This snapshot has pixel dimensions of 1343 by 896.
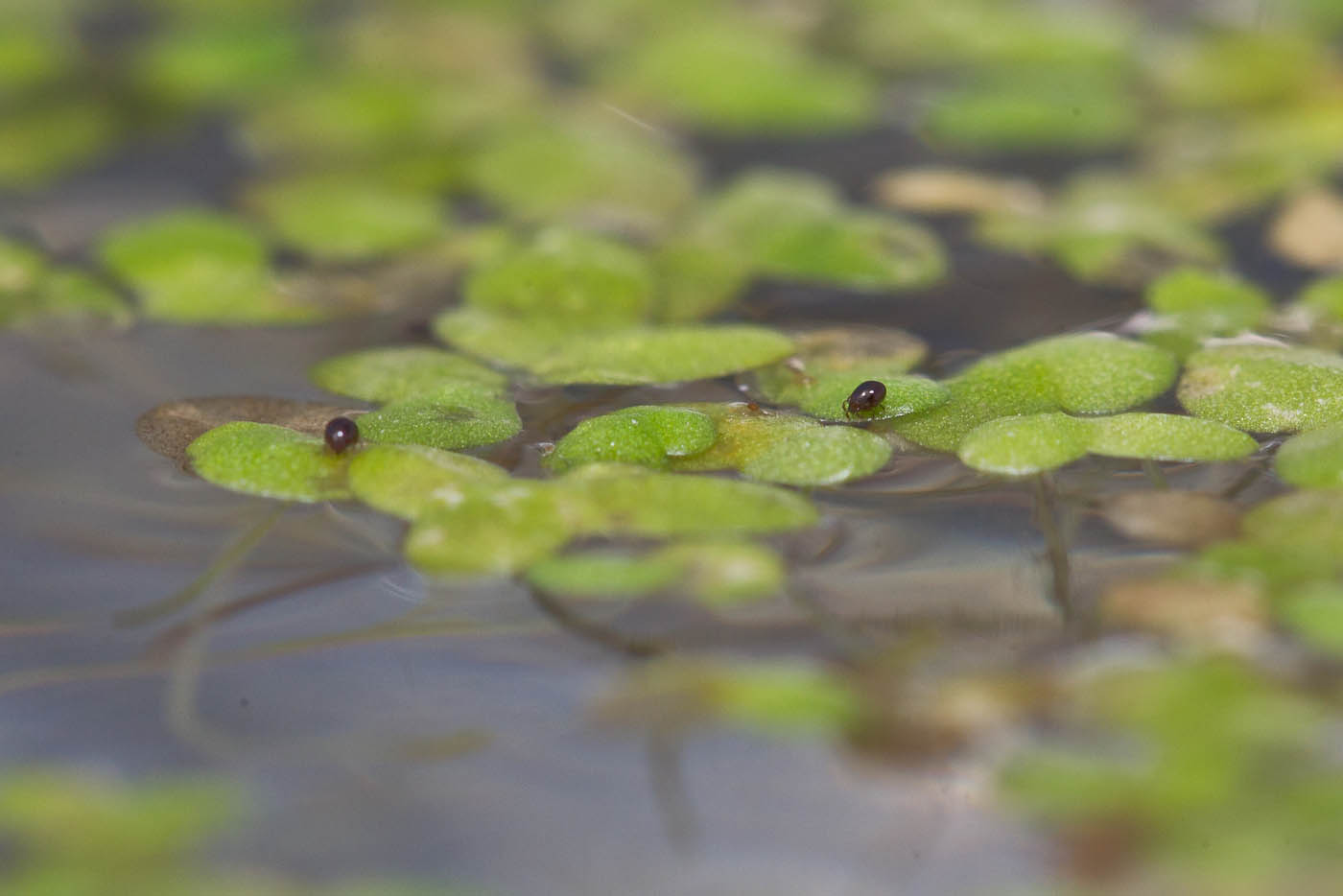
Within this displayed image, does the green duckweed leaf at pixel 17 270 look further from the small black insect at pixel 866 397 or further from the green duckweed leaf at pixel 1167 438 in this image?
the green duckweed leaf at pixel 1167 438

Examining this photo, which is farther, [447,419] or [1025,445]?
[447,419]

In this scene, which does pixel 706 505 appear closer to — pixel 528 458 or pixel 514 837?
pixel 528 458

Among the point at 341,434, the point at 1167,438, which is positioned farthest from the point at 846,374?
the point at 341,434

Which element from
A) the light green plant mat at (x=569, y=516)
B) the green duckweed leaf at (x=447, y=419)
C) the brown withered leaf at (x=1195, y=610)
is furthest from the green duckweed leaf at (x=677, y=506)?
the brown withered leaf at (x=1195, y=610)

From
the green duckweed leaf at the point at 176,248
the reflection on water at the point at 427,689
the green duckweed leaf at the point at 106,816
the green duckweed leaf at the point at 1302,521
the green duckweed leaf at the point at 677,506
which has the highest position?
the green duckweed leaf at the point at 1302,521

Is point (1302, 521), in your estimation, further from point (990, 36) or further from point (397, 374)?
point (990, 36)

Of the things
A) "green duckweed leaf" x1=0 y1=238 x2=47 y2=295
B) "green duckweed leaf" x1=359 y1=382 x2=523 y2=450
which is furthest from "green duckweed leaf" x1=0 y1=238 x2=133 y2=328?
"green duckweed leaf" x1=359 y1=382 x2=523 y2=450
